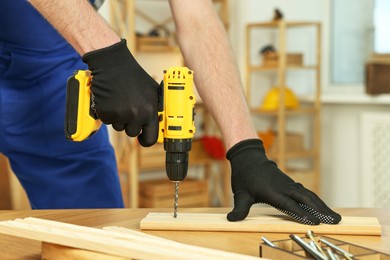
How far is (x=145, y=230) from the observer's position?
1.25 m

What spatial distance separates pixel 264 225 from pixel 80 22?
52cm

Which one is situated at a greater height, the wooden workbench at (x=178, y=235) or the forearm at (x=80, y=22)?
the forearm at (x=80, y=22)

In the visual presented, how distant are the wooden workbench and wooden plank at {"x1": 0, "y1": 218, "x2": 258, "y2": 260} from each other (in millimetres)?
56

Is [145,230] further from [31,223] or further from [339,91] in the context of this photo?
[339,91]

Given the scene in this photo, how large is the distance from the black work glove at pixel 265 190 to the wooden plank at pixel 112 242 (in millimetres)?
324

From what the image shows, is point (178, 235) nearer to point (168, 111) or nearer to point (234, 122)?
point (168, 111)

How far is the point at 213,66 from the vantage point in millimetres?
1542

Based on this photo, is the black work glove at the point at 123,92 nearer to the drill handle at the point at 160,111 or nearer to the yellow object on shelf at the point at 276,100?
the drill handle at the point at 160,111

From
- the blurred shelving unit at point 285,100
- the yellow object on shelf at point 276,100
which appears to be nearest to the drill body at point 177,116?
the blurred shelving unit at point 285,100

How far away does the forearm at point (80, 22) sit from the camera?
1.28 m

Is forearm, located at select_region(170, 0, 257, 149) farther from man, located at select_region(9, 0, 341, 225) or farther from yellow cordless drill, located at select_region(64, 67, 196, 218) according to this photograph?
yellow cordless drill, located at select_region(64, 67, 196, 218)

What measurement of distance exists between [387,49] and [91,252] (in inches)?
149

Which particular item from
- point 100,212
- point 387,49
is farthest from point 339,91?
point 100,212

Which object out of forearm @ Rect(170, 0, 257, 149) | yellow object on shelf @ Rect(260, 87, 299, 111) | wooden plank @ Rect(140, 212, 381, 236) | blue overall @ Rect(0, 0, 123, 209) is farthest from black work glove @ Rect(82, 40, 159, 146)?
yellow object on shelf @ Rect(260, 87, 299, 111)
